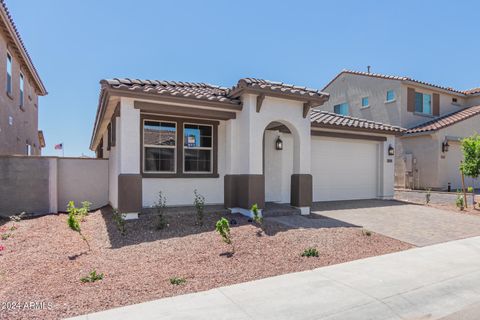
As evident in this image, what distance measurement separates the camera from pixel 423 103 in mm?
21641

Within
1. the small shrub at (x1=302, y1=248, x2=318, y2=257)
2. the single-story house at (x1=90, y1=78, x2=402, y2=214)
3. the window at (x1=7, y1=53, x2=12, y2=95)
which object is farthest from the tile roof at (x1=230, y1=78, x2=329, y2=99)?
the window at (x1=7, y1=53, x2=12, y2=95)

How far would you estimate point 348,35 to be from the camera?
537 inches

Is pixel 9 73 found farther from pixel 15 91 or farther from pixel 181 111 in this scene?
pixel 181 111

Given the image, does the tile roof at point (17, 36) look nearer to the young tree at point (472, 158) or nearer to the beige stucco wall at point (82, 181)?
the beige stucco wall at point (82, 181)

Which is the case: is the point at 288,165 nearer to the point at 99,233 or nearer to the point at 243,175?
the point at 243,175

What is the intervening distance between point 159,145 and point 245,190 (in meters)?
3.08

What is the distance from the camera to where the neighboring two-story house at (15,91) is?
11.8 metres

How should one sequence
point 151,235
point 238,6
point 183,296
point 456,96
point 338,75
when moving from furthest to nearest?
1. point 338,75
2. point 456,96
3. point 238,6
4. point 151,235
5. point 183,296

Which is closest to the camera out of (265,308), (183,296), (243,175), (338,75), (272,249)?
(265,308)

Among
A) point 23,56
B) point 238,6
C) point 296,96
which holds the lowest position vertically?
point 296,96

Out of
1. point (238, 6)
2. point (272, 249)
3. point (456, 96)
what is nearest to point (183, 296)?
point (272, 249)

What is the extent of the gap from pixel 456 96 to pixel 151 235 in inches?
1003

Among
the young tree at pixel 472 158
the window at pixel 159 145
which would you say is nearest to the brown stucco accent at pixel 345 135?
the young tree at pixel 472 158

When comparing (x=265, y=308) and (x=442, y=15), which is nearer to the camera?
(x=265, y=308)
